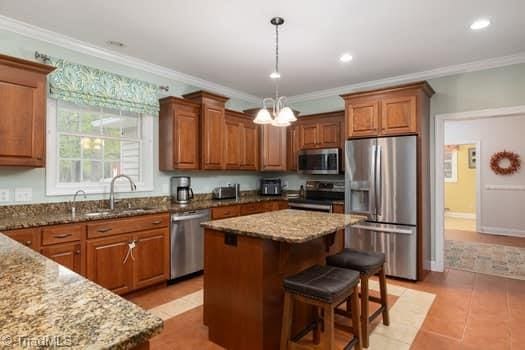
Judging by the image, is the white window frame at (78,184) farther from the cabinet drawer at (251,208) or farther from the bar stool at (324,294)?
the bar stool at (324,294)

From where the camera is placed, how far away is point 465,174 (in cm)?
827

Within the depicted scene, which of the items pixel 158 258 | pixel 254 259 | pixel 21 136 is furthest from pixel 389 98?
pixel 21 136

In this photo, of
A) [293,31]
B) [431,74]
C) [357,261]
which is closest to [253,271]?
[357,261]

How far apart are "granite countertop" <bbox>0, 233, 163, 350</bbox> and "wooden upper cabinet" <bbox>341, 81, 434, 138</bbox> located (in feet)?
12.2

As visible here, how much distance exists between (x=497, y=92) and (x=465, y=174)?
5377 mm

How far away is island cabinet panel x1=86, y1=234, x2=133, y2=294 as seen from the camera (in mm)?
2820

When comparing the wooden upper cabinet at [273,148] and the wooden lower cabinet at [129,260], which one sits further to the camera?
the wooden upper cabinet at [273,148]

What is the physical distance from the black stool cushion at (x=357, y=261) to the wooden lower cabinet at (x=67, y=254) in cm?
223

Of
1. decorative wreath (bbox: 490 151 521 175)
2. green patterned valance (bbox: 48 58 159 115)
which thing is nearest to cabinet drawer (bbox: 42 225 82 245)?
green patterned valance (bbox: 48 58 159 115)

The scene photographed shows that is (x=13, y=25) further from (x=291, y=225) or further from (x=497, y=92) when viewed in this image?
(x=497, y=92)

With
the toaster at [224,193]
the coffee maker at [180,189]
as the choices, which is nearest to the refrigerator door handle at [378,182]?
the toaster at [224,193]

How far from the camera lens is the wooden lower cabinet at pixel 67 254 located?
8.33ft

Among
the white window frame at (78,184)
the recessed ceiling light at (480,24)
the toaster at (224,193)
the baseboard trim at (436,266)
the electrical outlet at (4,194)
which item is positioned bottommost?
the baseboard trim at (436,266)

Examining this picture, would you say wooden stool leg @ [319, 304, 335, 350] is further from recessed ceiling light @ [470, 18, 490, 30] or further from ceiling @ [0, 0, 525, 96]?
recessed ceiling light @ [470, 18, 490, 30]
